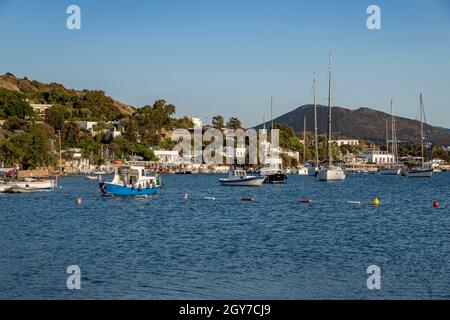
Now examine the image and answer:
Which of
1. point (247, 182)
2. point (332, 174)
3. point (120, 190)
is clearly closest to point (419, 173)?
point (332, 174)

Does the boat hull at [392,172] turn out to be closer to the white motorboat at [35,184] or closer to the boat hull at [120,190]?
the white motorboat at [35,184]

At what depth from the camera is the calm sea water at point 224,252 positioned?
22770 millimetres

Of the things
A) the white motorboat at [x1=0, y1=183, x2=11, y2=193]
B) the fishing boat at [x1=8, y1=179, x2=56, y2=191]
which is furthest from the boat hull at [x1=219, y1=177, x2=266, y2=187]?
the white motorboat at [x1=0, y1=183, x2=11, y2=193]

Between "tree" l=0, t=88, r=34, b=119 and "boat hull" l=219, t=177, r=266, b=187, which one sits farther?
"tree" l=0, t=88, r=34, b=119

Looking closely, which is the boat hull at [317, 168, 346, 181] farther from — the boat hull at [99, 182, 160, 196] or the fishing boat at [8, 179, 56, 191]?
the boat hull at [99, 182, 160, 196]

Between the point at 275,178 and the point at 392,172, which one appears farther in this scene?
the point at 392,172

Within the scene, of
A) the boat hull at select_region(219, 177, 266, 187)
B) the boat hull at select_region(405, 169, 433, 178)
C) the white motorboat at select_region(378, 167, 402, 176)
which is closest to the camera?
the boat hull at select_region(219, 177, 266, 187)

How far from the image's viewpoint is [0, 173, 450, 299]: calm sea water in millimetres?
22770

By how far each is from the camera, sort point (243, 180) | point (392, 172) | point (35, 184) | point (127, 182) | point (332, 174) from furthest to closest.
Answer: point (392, 172) → point (332, 174) → point (243, 180) → point (35, 184) → point (127, 182)

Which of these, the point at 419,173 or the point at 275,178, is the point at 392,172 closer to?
the point at 419,173

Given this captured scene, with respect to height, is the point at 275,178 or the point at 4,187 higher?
the point at 275,178

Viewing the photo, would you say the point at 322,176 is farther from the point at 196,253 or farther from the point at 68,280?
the point at 68,280

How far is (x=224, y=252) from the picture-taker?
99.9 feet
